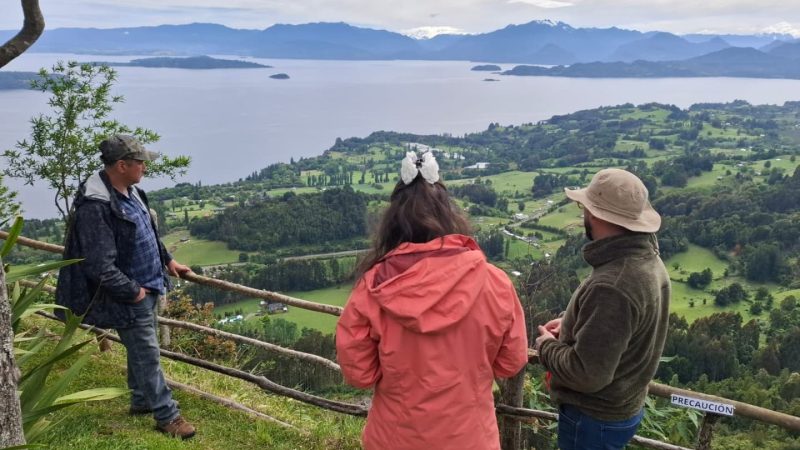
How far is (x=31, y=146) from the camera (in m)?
6.11

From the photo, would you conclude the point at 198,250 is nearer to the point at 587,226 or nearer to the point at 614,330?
the point at 587,226

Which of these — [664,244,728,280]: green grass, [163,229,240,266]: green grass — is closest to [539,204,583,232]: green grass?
[664,244,728,280]: green grass

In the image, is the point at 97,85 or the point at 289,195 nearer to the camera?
the point at 97,85

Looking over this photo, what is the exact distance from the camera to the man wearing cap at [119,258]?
2449 mm

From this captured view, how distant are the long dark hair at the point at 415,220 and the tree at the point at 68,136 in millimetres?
5110

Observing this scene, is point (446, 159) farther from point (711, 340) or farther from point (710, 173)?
point (711, 340)

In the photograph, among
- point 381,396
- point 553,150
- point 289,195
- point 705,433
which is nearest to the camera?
point 381,396

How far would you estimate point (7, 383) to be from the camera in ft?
4.90

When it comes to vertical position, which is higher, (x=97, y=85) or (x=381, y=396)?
(x=97, y=85)

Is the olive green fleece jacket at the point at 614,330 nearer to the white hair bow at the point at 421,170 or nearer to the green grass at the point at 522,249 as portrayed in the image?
the white hair bow at the point at 421,170

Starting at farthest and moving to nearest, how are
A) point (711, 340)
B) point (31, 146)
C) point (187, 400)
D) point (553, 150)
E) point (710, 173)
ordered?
point (553, 150), point (710, 173), point (711, 340), point (31, 146), point (187, 400)

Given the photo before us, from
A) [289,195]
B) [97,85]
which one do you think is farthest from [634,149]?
[97,85]

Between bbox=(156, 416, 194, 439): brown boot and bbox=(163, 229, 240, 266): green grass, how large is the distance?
36.2m

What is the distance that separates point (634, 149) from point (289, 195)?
1904 inches
